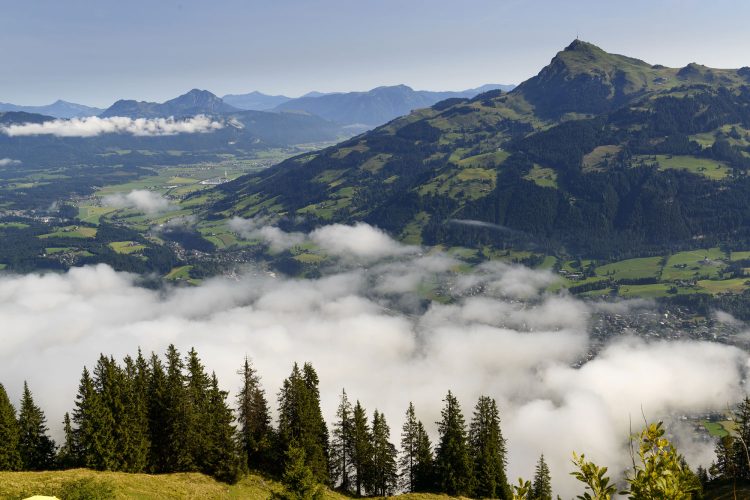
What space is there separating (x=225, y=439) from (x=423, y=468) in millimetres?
34800

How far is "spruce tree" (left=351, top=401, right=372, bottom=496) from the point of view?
8144 centimetres

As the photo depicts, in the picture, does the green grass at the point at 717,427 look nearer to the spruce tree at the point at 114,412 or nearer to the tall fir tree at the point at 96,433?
the spruce tree at the point at 114,412

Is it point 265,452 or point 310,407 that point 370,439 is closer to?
point 310,407

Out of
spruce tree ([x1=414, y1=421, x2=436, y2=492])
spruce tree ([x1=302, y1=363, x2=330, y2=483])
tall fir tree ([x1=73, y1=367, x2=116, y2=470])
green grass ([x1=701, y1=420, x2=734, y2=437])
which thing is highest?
tall fir tree ([x1=73, y1=367, x2=116, y2=470])

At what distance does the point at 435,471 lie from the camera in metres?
80.8

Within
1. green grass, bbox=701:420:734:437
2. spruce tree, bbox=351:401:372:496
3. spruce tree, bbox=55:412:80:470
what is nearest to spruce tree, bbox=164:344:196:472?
spruce tree, bbox=55:412:80:470

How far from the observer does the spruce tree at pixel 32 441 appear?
69500 millimetres

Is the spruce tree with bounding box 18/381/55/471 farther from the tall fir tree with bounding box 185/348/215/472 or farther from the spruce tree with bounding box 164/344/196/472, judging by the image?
the tall fir tree with bounding box 185/348/215/472

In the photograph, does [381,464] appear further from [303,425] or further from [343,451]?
[303,425]

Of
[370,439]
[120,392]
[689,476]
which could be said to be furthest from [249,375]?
[689,476]

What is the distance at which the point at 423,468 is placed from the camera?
8281 cm

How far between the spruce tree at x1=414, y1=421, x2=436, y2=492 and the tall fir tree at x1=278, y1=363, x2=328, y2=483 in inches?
642

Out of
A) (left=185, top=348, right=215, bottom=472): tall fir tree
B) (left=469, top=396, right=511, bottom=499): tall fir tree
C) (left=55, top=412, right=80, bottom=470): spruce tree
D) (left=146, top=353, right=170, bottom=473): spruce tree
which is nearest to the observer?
(left=55, top=412, right=80, bottom=470): spruce tree

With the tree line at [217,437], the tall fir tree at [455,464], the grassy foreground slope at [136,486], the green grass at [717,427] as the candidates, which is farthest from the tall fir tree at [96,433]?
the green grass at [717,427]
